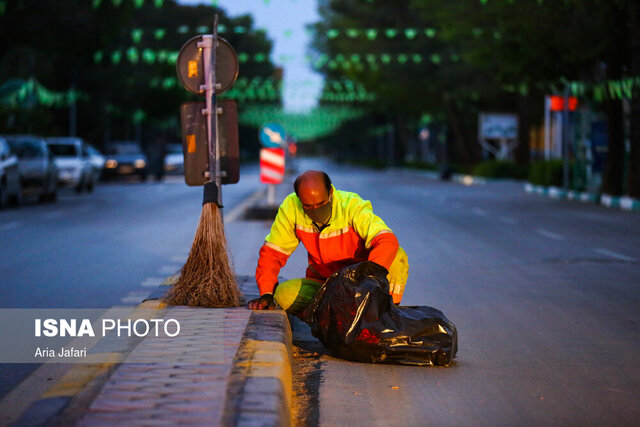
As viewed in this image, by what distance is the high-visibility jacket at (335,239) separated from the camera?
7.59m

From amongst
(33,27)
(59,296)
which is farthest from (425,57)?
A: (59,296)

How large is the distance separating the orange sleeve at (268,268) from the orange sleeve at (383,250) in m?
0.69

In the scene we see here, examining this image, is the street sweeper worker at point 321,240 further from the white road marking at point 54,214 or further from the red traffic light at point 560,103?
the red traffic light at point 560,103

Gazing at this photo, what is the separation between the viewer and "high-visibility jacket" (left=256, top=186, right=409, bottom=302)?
759 centimetres

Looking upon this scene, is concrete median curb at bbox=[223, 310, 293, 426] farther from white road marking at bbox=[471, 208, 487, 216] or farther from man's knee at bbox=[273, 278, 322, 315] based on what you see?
white road marking at bbox=[471, 208, 487, 216]

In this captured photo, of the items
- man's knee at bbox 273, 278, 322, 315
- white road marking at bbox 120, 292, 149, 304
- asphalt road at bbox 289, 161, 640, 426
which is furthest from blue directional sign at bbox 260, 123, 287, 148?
man's knee at bbox 273, 278, 322, 315

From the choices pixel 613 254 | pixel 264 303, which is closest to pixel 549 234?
pixel 613 254

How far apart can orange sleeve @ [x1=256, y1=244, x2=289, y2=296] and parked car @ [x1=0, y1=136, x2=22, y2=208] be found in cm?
2000

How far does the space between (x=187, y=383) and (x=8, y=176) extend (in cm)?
2282

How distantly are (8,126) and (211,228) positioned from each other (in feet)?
116

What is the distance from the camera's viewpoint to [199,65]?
9656 millimetres

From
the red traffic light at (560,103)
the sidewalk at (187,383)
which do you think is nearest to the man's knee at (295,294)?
the sidewalk at (187,383)

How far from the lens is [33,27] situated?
40062 mm

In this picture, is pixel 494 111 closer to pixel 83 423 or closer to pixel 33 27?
pixel 33 27
